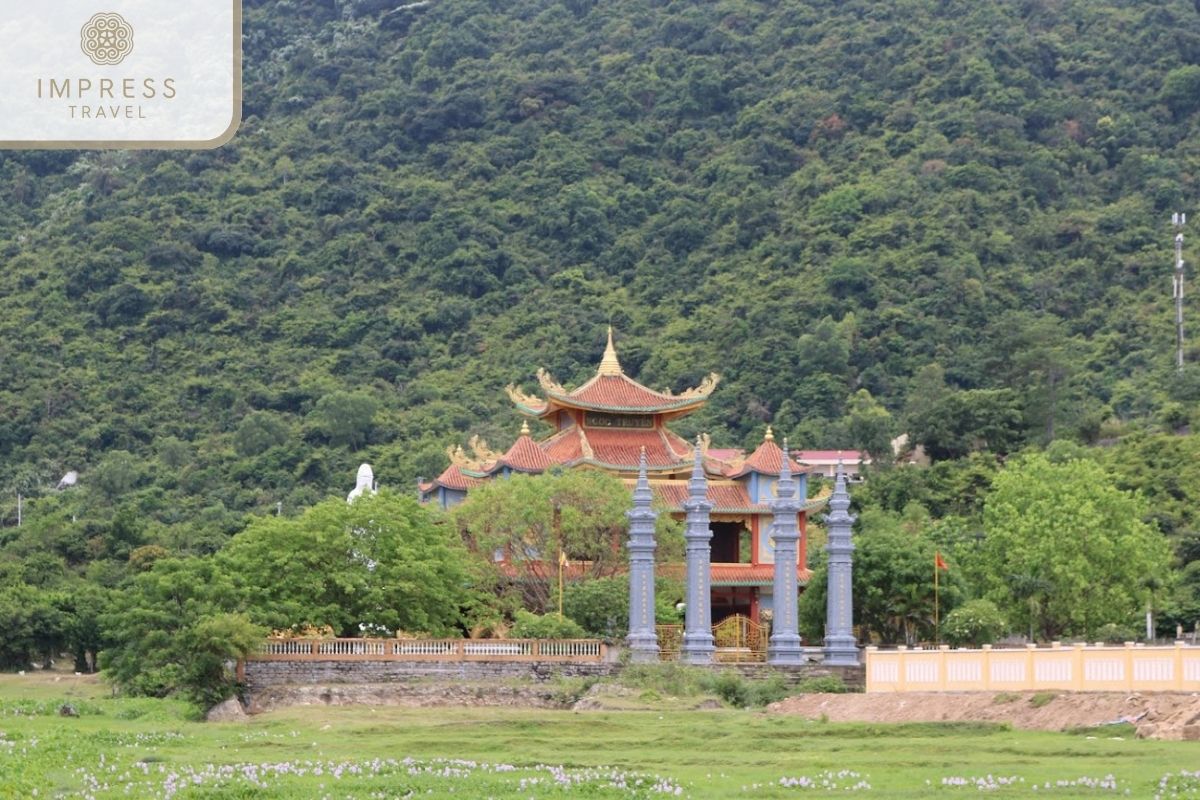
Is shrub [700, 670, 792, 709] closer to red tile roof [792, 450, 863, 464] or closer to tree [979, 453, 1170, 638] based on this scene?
tree [979, 453, 1170, 638]

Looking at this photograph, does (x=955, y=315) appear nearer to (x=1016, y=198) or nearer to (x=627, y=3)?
(x=1016, y=198)

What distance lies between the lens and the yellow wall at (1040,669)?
34.0 meters

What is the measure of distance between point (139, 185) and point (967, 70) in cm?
4754

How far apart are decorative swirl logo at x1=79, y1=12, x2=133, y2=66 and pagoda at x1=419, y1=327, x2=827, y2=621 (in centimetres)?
4238

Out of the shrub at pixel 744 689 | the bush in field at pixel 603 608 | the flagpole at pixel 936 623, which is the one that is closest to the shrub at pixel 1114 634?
the flagpole at pixel 936 623

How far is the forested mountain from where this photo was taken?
99.6 meters

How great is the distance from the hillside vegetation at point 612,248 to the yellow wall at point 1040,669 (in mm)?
38655

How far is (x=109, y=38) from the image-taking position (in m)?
14.6

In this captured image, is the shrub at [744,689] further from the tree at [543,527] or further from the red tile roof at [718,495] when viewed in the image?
the red tile roof at [718,495]

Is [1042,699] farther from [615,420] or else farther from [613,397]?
[615,420]

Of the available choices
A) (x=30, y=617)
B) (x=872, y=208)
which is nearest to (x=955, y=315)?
(x=872, y=208)

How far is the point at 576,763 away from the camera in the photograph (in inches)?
1200

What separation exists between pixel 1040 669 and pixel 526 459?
25352mm

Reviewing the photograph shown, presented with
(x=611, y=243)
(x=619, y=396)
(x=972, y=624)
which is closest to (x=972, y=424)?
(x=619, y=396)
